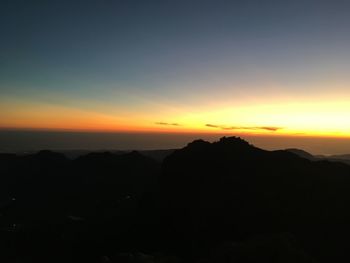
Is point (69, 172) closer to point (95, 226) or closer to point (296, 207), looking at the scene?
point (95, 226)

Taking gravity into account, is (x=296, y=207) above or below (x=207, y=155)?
below

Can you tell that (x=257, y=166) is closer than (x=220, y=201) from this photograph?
No

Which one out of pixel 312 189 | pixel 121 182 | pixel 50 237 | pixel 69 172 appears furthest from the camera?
pixel 69 172

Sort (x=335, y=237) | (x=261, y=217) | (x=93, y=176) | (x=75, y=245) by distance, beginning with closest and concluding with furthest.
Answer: (x=335, y=237) → (x=261, y=217) → (x=75, y=245) → (x=93, y=176)


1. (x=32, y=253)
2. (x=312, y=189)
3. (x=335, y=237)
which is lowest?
(x=32, y=253)

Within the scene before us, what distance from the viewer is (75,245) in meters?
76.1

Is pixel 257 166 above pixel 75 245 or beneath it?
above

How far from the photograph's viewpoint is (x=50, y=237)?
273 ft

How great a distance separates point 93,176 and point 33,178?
37697 mm

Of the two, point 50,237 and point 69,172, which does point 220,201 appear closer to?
point 50,237

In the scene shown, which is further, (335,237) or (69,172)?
(69,172)

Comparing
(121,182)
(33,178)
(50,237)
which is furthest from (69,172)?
(50,237)

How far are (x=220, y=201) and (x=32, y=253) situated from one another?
126ft

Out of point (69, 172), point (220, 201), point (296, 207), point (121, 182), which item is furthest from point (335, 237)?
point (69, 172)
